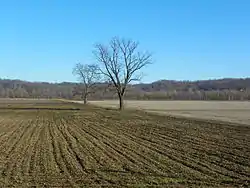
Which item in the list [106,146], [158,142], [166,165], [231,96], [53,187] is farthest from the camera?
[231,96]

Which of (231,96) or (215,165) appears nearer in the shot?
(215,165)

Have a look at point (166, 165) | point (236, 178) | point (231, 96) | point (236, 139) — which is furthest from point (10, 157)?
point (231, 96)

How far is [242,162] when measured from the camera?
16438 mm

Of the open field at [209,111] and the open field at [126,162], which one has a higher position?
the open field at [209,111]

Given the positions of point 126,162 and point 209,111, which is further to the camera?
point 209,111

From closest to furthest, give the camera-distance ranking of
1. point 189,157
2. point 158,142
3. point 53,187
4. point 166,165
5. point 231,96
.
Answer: point 53,187 → point 166,165 → point 189,157 → point 158,142 → point 231,96

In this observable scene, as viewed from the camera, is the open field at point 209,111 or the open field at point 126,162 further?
the open field at point 209,111

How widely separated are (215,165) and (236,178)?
2.46 meters

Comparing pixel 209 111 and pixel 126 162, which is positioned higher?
pixel 209 111

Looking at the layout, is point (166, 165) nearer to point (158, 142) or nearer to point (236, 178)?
point (236, 178)

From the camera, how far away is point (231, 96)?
172750 millimetres

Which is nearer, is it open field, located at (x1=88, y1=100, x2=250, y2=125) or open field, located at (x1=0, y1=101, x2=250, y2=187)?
open field, located at (x1=0, y1=101, x2=250, y2=187)

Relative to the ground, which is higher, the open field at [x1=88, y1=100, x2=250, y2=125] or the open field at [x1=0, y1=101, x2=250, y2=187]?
the open field at [x1=88, y1=100, x2=250, y2=125]

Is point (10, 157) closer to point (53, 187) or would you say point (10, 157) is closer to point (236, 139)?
point (53, 187)
